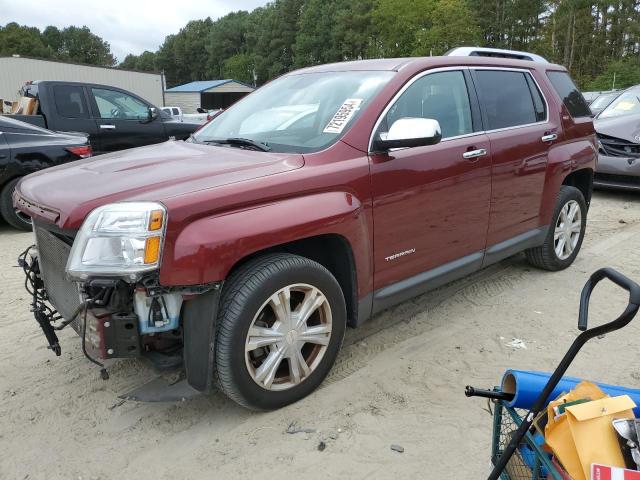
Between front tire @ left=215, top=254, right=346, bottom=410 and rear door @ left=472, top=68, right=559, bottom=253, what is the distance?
Result: 1.68 metres

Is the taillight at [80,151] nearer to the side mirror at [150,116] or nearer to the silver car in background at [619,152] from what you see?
the side mirror at [150,116]

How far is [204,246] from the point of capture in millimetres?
2381

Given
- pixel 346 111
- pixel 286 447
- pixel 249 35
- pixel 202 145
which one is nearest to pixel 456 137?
pixel 346 111

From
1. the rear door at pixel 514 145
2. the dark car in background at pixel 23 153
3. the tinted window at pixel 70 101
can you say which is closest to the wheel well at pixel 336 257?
the rear door at pixel 514 145

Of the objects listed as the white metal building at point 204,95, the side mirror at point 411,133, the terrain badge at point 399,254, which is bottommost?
the terrain badge at point 399,254

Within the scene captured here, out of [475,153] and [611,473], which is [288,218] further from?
[611,473]

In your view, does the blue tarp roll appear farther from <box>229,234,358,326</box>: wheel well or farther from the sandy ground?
<box>229,234,358,326</box>: wheel well

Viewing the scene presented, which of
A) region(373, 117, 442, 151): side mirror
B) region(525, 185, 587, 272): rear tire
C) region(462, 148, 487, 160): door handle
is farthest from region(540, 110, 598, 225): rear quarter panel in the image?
region(373, 117, 442, 151): side mirror

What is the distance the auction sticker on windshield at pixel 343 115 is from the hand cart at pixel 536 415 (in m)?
1.82

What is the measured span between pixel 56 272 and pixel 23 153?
14.7 ft

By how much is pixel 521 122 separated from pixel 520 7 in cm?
6668

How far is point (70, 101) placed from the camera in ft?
29.7

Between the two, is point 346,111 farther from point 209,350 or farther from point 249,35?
point 249,35

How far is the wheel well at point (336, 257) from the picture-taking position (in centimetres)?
298
